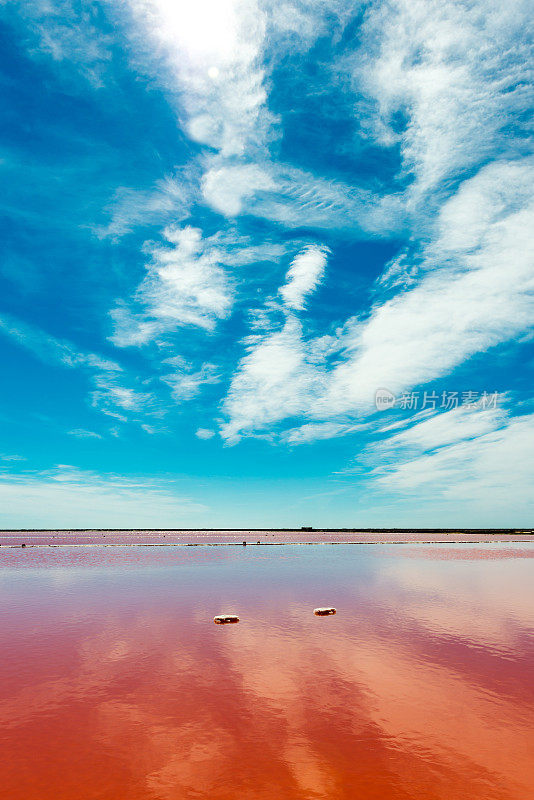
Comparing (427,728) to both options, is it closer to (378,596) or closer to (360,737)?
(360,737)

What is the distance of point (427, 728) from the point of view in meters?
12.3

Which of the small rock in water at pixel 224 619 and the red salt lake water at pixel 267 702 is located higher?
the small rock in water at pixel 224 619

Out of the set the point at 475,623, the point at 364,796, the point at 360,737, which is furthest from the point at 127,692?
the point at 475,623

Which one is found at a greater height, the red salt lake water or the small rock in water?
the small rock in water

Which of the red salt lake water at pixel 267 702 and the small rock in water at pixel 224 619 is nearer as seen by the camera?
the red salt lake water at pixel 267 702

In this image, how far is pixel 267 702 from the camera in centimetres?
1406

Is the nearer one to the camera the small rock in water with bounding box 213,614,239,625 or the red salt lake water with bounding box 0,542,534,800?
the red salt lake water with bounding box 0,542,534,800

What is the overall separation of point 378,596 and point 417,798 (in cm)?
2635

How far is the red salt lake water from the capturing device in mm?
9883

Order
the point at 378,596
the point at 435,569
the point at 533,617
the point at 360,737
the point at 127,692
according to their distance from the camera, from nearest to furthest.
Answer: the point at 360,737 → the point at 127,692 → the point at 533,617 → the point at 378,596 → the point at 435,569

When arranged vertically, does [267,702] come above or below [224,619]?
below

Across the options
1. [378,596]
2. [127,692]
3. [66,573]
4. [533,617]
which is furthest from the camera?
[66,573]

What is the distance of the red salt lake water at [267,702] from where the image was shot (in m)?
9.88

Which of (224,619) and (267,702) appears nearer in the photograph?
(267,702)
